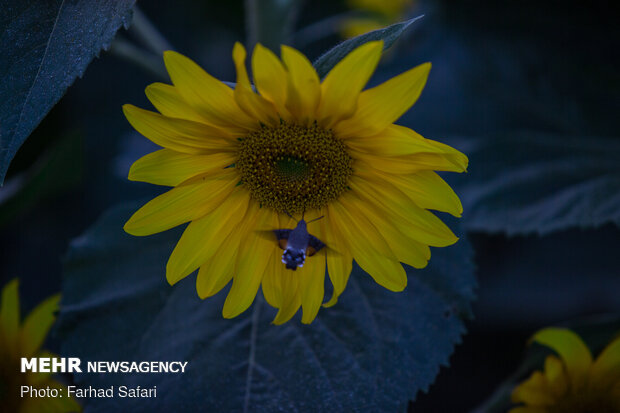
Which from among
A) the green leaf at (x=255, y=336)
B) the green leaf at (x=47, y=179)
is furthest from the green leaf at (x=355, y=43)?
the green leaf at (x=47, y=179)

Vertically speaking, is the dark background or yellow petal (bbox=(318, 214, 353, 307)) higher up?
the dark background

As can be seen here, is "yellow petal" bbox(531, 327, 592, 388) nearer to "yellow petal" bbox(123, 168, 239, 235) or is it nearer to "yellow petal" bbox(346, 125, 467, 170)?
"yellow petal" bbox(346, 125, 467, 170)

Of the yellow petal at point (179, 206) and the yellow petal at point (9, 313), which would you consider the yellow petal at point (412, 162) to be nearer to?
the yellow petal at point (179, 206)

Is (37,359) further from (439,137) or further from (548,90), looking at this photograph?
(548,90)

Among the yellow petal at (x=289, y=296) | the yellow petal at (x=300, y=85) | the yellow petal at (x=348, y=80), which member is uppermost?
the yellow petal at (x=300, y=85)

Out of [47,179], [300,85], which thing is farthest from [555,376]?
[47,179]

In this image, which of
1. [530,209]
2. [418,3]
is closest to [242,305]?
[530,209]

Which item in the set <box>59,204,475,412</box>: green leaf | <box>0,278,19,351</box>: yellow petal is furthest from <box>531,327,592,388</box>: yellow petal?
<box>0,278,19,351</box>: yellow petal
